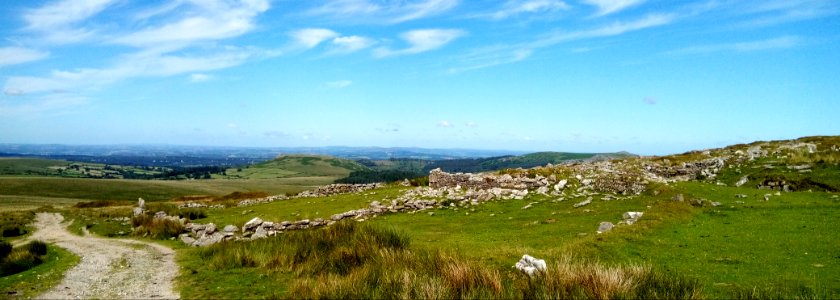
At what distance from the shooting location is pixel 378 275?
11789 mm

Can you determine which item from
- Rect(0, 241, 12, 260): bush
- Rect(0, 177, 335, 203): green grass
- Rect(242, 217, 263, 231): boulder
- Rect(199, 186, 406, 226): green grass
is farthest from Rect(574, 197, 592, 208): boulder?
Rect(0, 177, 335, 203): green grass

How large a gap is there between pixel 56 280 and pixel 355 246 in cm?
930

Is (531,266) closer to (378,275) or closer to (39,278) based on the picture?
(378,275)

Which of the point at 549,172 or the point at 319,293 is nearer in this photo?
the point at 319,293

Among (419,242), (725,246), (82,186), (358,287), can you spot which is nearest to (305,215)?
(419,242)

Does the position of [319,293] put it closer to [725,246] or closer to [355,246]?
[355,246]

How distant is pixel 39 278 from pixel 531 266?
15.4 metres

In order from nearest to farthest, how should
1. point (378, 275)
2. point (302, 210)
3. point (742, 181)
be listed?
1. point (378, 275)
2. point (302, 210)
3. point (742, 181)

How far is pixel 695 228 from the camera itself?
1753cm

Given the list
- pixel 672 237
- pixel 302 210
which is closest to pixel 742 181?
pixel 672 237

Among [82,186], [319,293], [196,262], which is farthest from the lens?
[82,186]

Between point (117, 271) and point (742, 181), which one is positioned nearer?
point (117, 271)

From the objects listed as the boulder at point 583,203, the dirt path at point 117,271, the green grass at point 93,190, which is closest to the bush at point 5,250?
the dirt path at point 117,271

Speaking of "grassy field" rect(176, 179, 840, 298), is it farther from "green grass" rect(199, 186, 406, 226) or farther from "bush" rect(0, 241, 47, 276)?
"bush" rect(0, 241, 47, 276)
